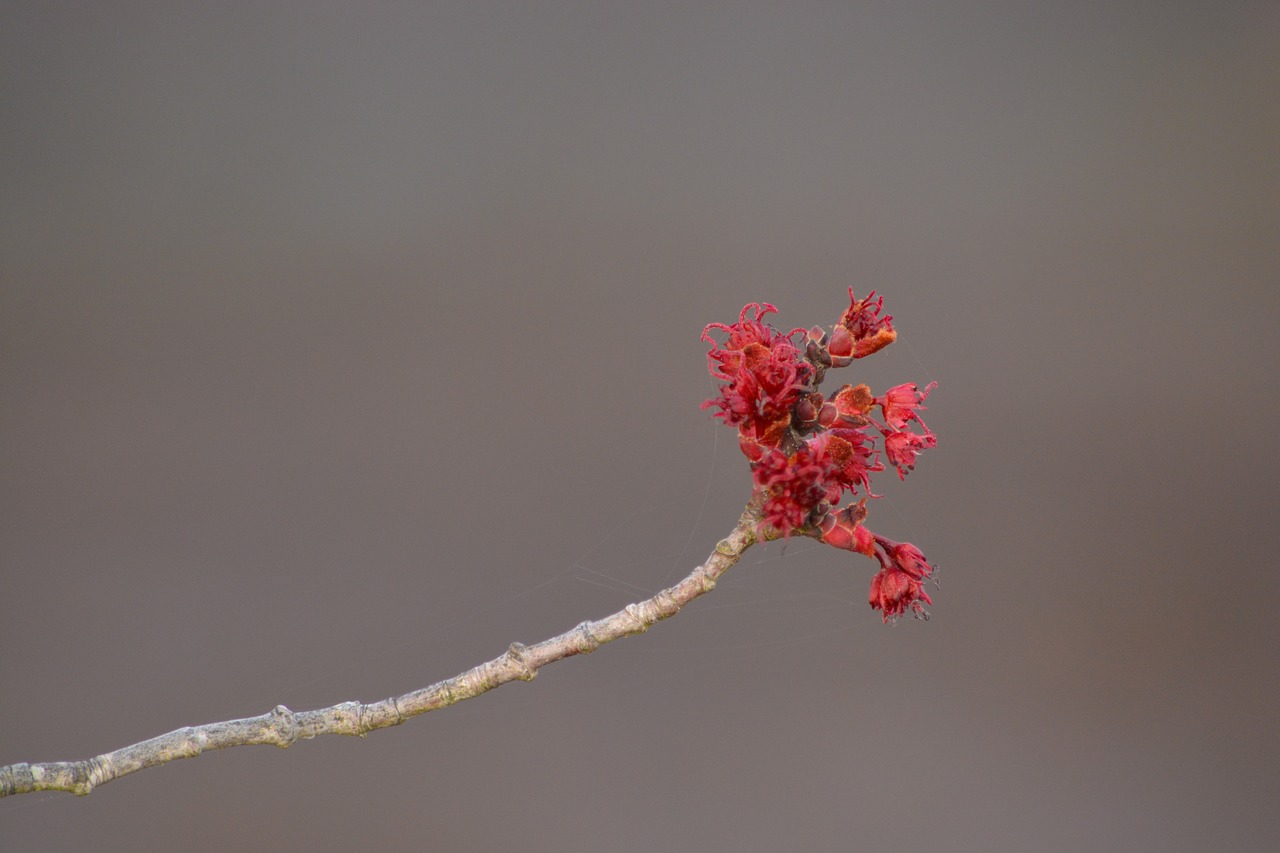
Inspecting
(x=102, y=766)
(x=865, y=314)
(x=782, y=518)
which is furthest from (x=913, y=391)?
(x=102, y=766)

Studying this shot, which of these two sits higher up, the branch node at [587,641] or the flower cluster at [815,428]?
the flower cluster at [815,428]

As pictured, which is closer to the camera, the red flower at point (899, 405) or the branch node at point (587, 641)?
the branch node at point (587, 641)

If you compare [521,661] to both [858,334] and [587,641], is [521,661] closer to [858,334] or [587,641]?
[587,641]

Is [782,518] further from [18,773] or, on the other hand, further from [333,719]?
[18,773]

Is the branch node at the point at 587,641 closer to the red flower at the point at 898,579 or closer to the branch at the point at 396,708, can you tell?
the branch at the point at 396,708

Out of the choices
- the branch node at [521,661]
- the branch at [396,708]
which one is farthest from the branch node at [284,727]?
the branch node at [521,661]

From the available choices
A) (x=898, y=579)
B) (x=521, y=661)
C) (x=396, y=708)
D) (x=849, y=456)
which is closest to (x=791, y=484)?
(x=849, y=456)
